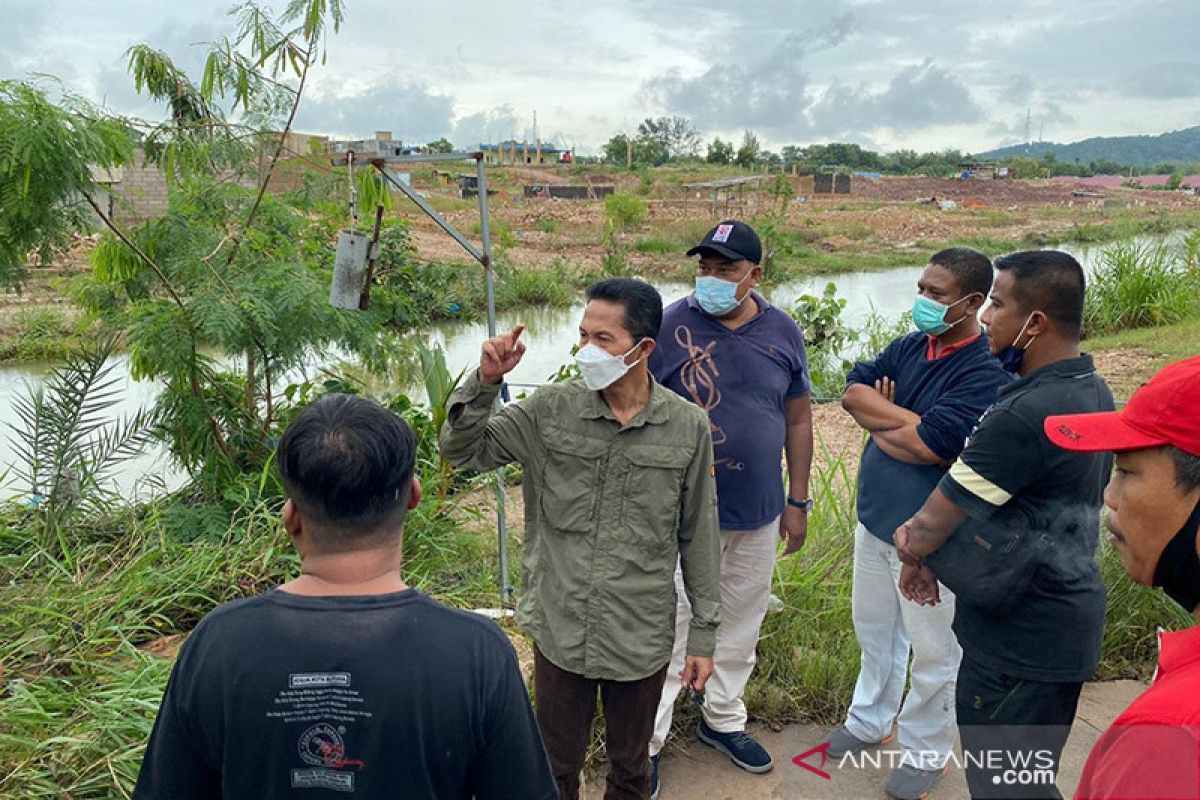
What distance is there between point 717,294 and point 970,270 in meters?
0.76

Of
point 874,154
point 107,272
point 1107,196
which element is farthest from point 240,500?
point 874,154

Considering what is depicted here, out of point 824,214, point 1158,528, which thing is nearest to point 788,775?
point 1158,528

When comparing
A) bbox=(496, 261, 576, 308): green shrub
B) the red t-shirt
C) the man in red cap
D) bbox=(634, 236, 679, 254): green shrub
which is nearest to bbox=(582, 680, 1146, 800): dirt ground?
the man in red cap

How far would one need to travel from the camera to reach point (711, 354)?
278 cm

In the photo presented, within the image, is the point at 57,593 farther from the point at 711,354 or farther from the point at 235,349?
the point at 711,354

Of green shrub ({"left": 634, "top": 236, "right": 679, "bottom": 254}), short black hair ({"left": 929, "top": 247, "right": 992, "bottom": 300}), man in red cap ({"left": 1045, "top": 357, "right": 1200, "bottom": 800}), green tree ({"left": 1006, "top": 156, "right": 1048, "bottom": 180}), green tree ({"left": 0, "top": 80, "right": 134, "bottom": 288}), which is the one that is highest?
green tree ({"left": 1006, "top": 156, "right": 1048, "bottom": 180})

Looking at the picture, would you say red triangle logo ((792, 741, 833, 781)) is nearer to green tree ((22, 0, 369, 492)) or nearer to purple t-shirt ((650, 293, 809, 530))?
purple t-shirt ((650, 293, 809, 530))

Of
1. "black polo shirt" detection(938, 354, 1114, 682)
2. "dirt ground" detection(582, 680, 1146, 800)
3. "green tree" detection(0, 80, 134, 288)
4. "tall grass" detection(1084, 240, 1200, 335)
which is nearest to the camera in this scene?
"black polo shirt" detection(938, 354, 1114, 682)

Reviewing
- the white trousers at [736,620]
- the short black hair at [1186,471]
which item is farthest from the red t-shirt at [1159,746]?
the white trousers at [736,620]

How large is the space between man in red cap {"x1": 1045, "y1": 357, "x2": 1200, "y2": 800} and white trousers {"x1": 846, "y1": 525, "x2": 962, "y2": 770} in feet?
4.61

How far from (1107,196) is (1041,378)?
167ft

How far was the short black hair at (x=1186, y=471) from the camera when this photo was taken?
1.16 m

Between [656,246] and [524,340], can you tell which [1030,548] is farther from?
[656,246]

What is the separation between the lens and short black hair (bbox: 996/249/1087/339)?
213cm
